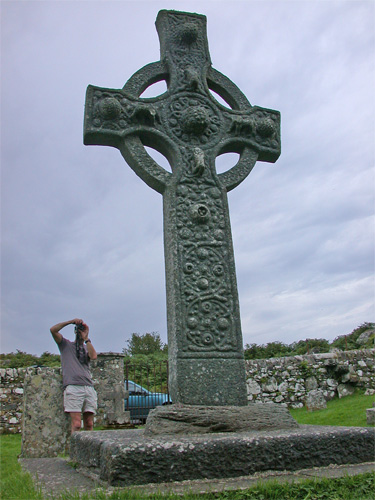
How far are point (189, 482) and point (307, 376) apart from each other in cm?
810

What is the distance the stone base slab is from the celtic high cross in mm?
798

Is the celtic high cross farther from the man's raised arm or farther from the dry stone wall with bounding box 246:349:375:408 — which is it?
the dry stone wall with bounding box 246:349:375:408

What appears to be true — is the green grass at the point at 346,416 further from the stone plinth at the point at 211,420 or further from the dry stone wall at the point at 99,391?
the stone plinth at the point at 211,420

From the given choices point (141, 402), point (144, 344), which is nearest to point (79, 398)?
point (141, 402)

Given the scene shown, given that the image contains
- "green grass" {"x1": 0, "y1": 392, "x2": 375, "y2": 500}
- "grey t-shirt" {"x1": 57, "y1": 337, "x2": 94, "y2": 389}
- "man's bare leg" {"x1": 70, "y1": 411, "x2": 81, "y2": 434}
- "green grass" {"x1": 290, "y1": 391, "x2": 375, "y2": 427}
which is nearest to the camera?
"green grass" {"x1": 0, "y1": 392, "x2": 375, "y2": 500}

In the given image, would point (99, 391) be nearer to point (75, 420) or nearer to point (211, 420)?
point (75, 420)

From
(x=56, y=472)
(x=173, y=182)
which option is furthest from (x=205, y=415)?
(x=173, y=182)

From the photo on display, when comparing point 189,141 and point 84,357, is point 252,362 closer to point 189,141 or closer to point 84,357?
point 84,357

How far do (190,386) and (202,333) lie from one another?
45 centimetres

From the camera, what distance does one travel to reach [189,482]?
2.35 metres

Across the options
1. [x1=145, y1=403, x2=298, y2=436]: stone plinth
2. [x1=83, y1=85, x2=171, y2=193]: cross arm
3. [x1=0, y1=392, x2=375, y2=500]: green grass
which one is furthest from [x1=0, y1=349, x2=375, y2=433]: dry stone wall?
[x1=0, y1=392, x2=375, y2=500]: green grass

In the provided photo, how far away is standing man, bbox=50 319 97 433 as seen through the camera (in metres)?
4.80

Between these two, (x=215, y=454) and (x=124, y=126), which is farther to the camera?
(x=124, y=126)

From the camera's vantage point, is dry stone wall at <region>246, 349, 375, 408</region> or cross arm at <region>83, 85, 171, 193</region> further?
dry stone wall at <region>246, 349, 375, 408</region>
